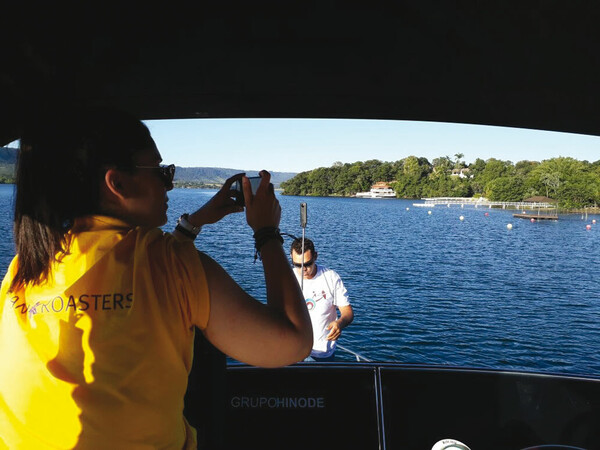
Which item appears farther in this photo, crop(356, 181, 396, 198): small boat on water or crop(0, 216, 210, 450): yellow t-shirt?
crop(356, 181, 396, 198): small boat on water

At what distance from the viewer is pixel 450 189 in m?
94.0

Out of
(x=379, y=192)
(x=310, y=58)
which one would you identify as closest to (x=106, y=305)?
(x=310, y=58)

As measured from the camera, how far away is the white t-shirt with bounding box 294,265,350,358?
3.64 metres

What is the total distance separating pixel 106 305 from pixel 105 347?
0.07 m

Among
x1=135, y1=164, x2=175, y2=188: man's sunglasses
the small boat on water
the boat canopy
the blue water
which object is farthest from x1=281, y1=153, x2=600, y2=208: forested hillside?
x1=135, y1=164, x2=175, y2=188: man's sunglasses

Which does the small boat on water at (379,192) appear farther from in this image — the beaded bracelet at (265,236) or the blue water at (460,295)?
the beaded bracelet at (265,236)

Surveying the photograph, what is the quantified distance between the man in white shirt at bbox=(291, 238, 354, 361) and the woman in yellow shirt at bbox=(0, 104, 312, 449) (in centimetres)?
278

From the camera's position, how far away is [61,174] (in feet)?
2.71

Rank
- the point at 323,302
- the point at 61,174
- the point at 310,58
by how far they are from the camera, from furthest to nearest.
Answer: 1. the point at 323,302
2. the point at 310,58
3. the point at 61,174

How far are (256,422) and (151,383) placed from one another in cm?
183

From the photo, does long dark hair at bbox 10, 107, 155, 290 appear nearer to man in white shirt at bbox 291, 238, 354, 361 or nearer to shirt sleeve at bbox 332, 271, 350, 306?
man in white shirt at bbox 291, 238, 354, 361

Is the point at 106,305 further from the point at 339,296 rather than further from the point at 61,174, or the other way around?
the point at 339,296

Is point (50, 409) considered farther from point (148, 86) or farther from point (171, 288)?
point (148, 86)

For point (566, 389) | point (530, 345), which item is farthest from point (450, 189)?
point (566, 389)
